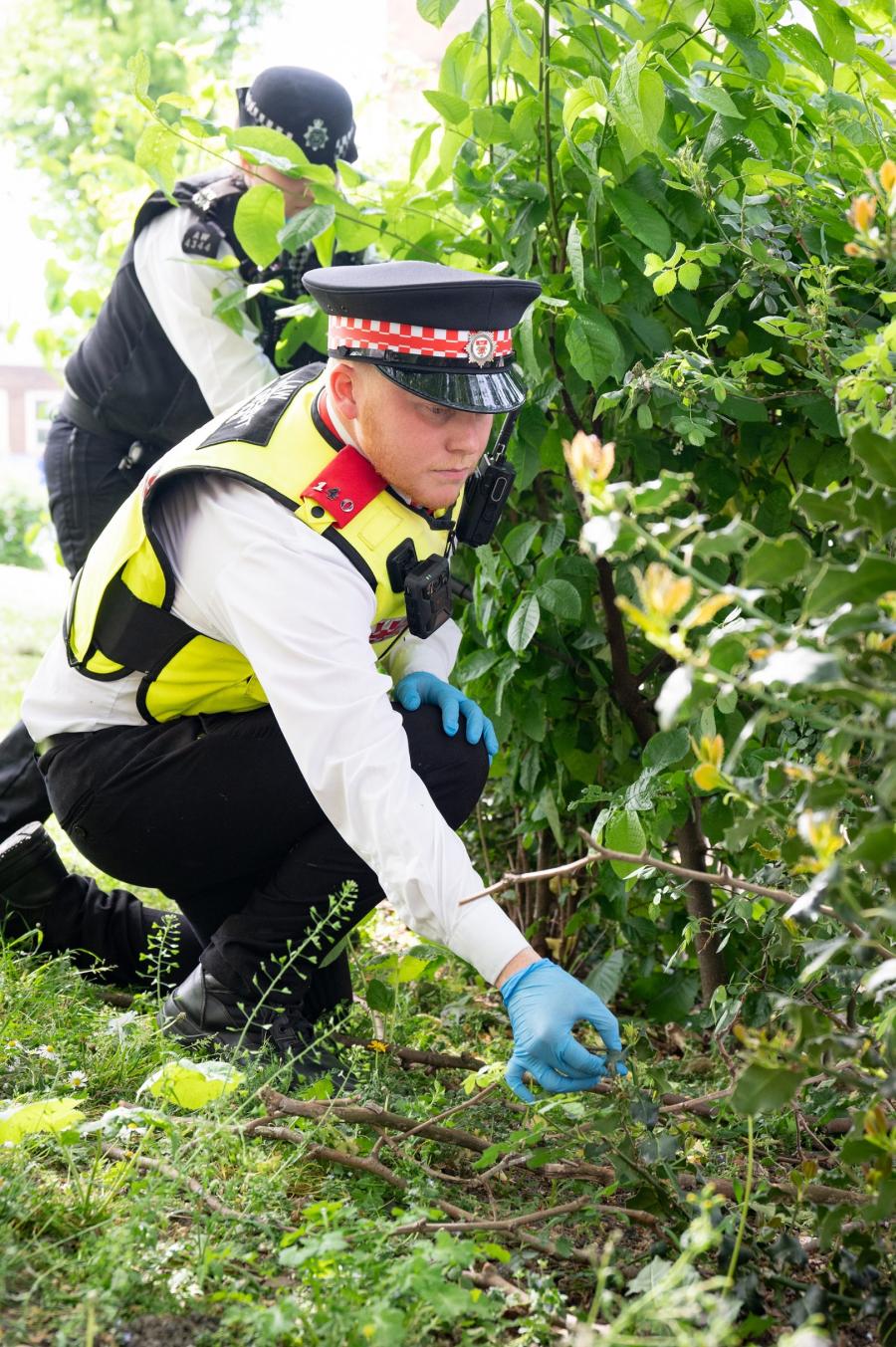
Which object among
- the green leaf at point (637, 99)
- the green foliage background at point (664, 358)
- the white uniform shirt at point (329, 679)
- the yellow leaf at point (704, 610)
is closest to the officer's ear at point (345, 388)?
the white uniform shirt at point (329, 679)

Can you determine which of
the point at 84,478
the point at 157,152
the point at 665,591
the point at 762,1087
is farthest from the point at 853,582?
the point at 84,478

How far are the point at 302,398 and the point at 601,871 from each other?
1058 millimetres

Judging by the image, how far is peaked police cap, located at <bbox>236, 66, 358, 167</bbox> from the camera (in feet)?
10.2

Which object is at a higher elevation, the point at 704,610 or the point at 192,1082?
the point at 704,610

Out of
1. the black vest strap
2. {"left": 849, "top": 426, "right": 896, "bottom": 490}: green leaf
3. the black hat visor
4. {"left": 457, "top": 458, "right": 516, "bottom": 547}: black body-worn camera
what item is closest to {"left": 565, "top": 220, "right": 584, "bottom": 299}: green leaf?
the black hat visor

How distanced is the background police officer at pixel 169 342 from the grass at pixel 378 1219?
1.22 m

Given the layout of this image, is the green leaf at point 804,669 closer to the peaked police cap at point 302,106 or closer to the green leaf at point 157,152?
the green leaf at point 157,152

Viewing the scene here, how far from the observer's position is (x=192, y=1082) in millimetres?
1848

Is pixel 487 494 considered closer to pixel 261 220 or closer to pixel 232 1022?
pixel 261 220

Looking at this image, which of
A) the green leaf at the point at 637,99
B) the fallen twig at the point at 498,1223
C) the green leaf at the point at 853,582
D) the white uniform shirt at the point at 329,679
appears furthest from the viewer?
the green leaf at the point at 637,99

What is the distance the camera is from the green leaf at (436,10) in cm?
228

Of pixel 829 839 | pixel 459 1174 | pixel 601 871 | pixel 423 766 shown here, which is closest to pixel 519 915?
pixel 601 871

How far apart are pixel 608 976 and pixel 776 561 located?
1.65m

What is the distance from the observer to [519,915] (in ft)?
10.5
